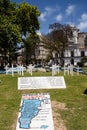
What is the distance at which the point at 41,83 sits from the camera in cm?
2411

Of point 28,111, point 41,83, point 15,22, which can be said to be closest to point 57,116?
point 28,111

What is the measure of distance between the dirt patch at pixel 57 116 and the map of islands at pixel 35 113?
242mm

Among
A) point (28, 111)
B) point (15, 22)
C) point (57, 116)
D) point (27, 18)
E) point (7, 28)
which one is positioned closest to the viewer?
point (57, 116)

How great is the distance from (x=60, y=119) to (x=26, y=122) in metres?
1.98

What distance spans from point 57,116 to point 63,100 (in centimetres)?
313

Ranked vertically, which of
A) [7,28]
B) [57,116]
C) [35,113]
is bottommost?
[57,116]

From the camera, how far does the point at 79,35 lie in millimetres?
102312

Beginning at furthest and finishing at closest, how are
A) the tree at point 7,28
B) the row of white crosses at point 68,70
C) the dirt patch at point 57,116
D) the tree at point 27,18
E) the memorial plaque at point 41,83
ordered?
1. the tree at point 27,18
2. the tree at point 7,28
3. the row of white crosses at point 68,70
4. the memorial plaque at point 41,83
5. the dirt patch at point 57,116

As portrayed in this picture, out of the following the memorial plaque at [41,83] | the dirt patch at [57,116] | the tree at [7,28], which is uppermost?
the tree at [7,28]

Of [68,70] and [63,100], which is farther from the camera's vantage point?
[68,70]

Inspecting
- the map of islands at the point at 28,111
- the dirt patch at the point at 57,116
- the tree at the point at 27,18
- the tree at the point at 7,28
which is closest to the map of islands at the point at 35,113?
the map of islands at the point at 28,111

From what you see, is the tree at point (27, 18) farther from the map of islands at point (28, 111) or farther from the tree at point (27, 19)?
the map of islands at point (28, 111)

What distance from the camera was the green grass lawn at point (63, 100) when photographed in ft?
53.9

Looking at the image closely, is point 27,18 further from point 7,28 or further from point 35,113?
point 35,113
